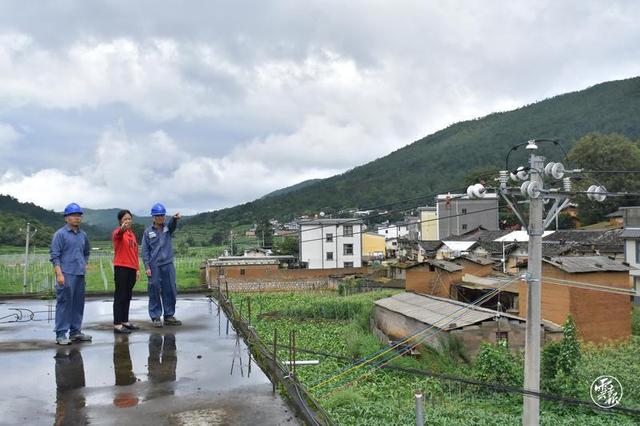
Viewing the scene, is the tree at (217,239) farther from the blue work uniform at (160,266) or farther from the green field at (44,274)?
the blue work uniform at (160,266)

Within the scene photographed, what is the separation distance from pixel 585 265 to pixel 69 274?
58.7 ft

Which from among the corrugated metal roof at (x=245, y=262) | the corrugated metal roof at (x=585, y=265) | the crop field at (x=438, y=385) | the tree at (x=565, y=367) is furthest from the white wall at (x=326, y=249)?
the tree at (x=565, y=367)

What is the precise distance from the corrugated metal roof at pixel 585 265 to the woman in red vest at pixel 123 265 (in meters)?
15.7

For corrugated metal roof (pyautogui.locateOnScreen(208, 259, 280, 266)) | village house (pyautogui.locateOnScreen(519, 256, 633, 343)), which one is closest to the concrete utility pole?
village house (pyautogui.locateOnScreen(519, 256, 633, 343))

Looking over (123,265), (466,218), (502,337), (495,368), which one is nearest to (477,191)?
(495,368)

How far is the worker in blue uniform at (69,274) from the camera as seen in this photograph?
657 centimetres

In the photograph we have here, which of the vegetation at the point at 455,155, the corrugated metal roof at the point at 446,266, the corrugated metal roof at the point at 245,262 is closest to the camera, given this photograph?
the corrugated metal roof at the point at 446,266

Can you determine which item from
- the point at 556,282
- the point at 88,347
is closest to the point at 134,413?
the point at 88,347

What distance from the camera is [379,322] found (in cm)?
1825

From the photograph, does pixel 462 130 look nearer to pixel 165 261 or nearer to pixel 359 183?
pixel 359 183

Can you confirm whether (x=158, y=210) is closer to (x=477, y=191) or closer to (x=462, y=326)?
(x=477, y=191)

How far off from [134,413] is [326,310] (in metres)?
19.0

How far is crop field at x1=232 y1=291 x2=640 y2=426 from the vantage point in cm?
929

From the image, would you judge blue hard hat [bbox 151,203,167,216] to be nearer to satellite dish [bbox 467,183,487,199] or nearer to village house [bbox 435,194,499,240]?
satellite dish [bbox 467,183,487,199]
